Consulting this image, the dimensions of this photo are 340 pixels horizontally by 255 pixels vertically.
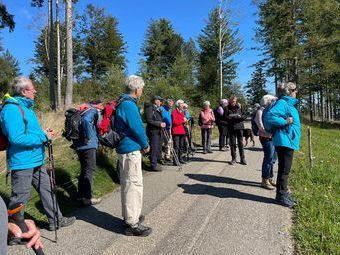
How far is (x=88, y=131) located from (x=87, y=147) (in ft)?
0.99

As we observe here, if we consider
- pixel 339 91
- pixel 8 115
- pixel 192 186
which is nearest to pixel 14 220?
pixel 8 115

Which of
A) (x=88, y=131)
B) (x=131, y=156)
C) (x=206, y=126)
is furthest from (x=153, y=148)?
(x=131, y=156)

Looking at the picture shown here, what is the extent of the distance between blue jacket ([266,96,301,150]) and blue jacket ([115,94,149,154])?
255cm

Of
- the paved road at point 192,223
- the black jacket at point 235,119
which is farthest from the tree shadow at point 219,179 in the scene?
the black jacket at point 235,119

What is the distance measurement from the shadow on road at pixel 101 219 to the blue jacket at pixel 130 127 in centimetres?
119

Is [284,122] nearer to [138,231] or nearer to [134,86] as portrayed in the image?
[134,86]

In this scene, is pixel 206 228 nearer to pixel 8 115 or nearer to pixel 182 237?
pixel 182 237

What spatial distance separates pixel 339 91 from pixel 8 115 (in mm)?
51081

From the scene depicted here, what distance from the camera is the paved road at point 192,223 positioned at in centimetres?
535

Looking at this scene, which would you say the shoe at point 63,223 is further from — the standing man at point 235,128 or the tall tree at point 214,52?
the tall tree at point 214,52

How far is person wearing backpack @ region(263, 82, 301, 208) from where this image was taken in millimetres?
7203

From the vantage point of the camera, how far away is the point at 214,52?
4897cm

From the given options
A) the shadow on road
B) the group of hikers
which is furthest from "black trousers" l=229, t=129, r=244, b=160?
the shadow on road

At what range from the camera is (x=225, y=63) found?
5003 centimetres
